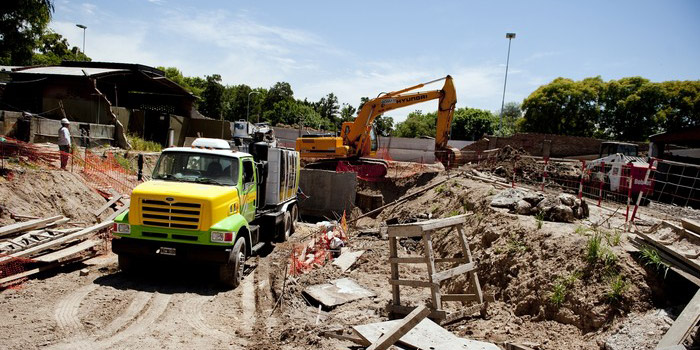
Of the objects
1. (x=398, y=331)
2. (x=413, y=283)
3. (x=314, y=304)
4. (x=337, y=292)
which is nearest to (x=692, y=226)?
(x=413, y=283)

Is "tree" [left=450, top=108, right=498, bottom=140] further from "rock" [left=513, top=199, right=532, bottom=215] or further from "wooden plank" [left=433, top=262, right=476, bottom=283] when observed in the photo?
"wooden plank" [left=433, top=262, right=476, bottom=283]

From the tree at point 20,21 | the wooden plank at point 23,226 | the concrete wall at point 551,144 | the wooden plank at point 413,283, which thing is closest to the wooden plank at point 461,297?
the wooden plank at point 413,283

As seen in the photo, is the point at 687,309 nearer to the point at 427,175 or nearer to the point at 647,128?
the point at 427,175

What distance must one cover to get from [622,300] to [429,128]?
6617 centimetres

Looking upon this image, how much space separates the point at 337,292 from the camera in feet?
26.7

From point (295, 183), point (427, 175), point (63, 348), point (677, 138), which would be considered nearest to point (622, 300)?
point (63, 348)

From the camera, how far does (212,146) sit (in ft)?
31.2

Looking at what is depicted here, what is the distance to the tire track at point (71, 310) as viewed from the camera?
231 inches

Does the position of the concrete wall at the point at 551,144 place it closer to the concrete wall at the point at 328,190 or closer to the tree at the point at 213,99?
the concrete wall at the point at 328,190

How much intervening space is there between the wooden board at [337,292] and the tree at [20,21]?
35.8 feet

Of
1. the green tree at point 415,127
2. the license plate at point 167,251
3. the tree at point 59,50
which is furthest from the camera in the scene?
the green tree at point 415,127

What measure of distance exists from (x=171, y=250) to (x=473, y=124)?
5790 cm

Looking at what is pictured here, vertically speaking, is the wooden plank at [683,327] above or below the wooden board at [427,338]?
above

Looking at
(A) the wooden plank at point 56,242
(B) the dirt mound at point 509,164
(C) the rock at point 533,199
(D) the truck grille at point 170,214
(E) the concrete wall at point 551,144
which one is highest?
(E) the concrete wall at point 551,144
